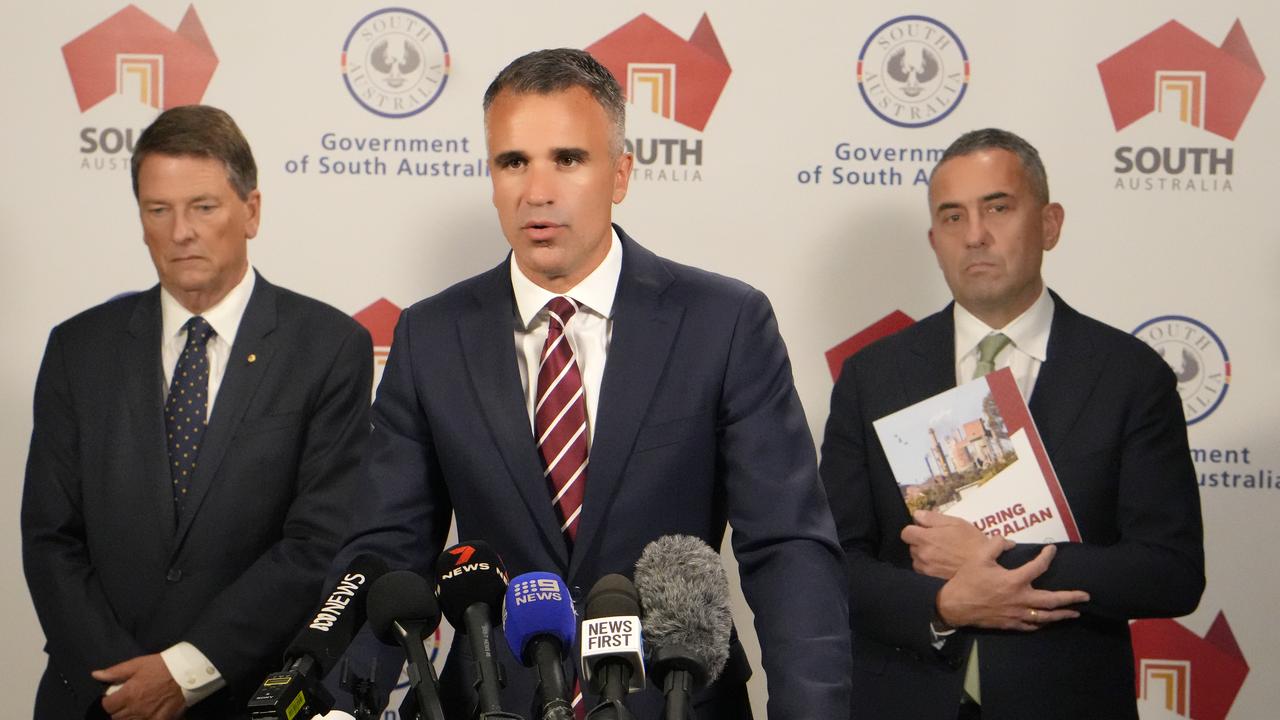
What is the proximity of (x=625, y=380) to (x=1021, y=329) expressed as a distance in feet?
5.81

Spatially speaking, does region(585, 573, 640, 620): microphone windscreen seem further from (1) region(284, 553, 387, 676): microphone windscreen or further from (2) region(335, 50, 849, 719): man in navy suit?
(2) region(335, 50, 849, 719): man in navy suit

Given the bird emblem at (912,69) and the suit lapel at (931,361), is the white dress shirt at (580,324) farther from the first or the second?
the bird emblem at (912,69)

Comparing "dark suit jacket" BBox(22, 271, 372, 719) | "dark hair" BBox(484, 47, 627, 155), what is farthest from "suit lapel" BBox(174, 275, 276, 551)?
"dark hair" BBox(484, 47, 627, 155)

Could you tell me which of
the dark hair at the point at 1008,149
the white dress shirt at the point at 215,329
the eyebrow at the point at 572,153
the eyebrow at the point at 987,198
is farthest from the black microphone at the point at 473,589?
the dark hair at the point at 1008,149

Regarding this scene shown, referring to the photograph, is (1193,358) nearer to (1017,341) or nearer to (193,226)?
(1017,341)

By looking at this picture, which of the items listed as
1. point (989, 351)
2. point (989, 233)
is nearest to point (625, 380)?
point (989, 351)

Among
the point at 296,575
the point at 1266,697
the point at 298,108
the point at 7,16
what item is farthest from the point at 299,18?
the point at 1266,697

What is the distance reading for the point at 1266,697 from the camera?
4188 millimetres

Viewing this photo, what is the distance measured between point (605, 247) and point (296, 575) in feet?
5.00

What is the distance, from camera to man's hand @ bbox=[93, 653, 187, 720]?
351cm

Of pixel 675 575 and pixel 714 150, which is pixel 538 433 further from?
pixel 714 150

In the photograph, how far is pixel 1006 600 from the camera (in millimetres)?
3473

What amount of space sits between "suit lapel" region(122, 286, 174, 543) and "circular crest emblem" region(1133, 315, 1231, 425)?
116 inches

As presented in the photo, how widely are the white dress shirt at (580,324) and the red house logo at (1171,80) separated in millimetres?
2325
